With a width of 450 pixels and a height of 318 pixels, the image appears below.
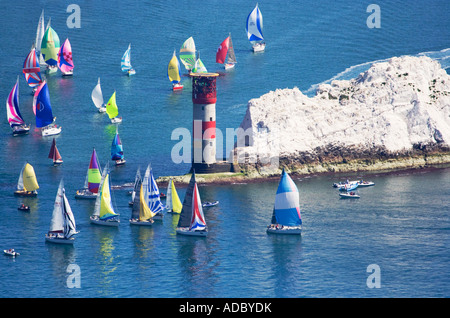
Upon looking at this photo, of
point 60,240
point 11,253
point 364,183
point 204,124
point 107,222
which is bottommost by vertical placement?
point 11,253

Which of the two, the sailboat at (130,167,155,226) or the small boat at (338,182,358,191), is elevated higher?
the small boat at (338,182,358,191)

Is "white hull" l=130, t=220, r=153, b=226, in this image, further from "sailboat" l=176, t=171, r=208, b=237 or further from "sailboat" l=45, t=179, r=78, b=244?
"sailboat" l=45, t=179, r=78, b=244

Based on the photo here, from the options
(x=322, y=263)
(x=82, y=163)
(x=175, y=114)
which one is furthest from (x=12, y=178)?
(x=322, y=263)

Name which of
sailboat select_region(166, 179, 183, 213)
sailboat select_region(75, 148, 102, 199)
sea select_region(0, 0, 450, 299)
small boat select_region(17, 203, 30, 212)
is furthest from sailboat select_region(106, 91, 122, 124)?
small boat select_region(17, 203, 30, 212)

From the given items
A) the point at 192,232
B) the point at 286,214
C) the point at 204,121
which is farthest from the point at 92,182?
the point at 286,214

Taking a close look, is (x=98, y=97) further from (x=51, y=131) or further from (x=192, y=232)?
(x=192, y=232)
